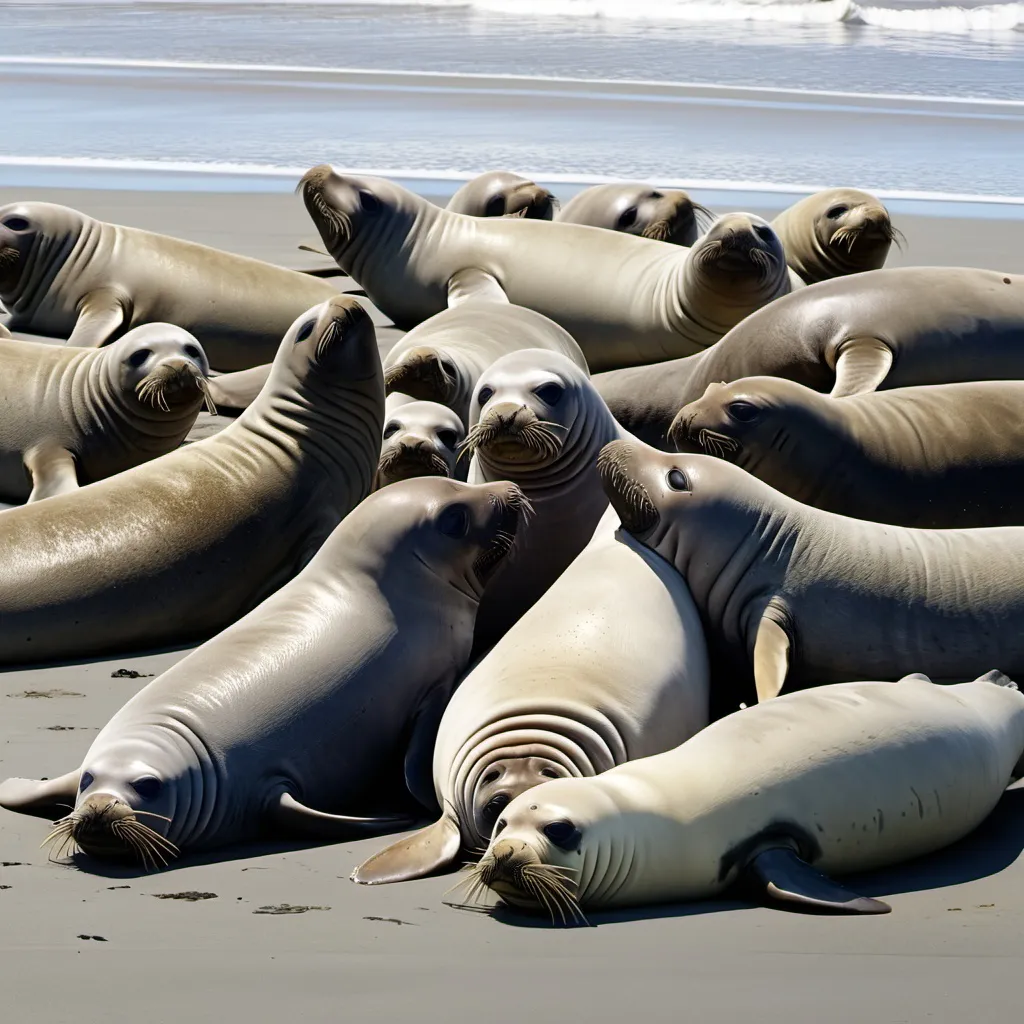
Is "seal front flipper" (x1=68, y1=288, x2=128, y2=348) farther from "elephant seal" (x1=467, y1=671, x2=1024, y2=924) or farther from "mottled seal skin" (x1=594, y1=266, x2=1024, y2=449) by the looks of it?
"elephant seal" (x1=467, y1=671, x2=1024, y2=924)

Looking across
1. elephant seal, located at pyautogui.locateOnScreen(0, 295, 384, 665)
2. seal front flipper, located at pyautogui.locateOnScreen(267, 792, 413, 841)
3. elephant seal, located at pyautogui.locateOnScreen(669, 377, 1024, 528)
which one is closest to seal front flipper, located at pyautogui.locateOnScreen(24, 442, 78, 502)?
elephant seal, located at pyautogui.locateOnScreen(0, 295, 384, 665)

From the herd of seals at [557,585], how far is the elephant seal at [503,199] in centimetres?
188

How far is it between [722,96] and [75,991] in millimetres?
18747

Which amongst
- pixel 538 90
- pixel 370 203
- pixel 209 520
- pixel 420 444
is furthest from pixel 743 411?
pixel 538 90

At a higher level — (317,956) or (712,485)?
(712,485)

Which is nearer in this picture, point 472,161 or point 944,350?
point 944,350

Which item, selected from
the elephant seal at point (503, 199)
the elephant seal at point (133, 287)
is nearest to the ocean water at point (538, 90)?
the elephant seal at point (503, 199)

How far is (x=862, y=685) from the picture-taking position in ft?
13.9

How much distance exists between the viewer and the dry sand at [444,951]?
10.3ft

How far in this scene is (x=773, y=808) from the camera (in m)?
3.77

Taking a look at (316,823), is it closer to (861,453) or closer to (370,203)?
(861,453)

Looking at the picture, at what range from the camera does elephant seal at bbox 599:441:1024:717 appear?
484 cm

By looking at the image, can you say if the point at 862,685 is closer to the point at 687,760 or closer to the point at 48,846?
the point at 687,760

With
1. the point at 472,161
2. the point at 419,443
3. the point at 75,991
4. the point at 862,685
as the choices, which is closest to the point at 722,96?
the point at 472,161
